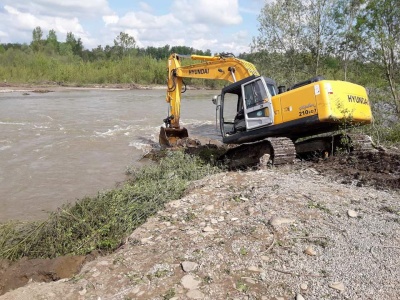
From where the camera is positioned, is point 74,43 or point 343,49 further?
point 74,43

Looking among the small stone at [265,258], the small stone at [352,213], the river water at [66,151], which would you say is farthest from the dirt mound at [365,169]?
the river water at [66,151]

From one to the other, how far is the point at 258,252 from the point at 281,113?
4.63 m

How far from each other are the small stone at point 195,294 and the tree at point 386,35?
33.1ft

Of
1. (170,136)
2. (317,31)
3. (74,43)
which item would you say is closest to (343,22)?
(317,31)

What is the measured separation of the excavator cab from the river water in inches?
122

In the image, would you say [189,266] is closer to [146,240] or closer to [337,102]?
[146,240]

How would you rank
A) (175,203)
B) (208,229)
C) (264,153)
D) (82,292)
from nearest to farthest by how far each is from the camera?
(82,292) < (208,229) < (175,203) < (264,153)

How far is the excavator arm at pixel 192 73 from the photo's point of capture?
10.2 meters

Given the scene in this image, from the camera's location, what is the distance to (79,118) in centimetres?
2045

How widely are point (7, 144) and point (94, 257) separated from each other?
34.5 ft

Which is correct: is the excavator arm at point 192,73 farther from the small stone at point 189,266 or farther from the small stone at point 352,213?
the small stone at point 189,266

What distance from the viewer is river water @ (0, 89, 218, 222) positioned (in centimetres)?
828

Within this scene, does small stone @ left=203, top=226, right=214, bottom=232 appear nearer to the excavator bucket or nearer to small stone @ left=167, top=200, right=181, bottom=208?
small stone @ left=167, top=200, right=181, bottom=208

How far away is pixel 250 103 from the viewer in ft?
29.0
